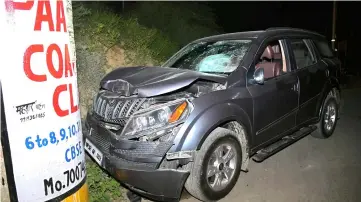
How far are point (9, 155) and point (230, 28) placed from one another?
49.5 feet

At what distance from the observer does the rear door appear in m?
4.73

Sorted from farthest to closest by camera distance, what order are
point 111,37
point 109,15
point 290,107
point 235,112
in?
1. point 109,15
2. point 111,37
3. point 290,107
4. point 235,112

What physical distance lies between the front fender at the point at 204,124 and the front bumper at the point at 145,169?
15 cm

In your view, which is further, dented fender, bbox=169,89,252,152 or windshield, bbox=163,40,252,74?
windshield, bbox=163,40,252,74

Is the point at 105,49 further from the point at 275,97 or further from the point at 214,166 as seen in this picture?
the point at 214,166

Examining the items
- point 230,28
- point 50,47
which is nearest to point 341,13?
point 230,28

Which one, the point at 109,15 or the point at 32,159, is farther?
the point at 109,15

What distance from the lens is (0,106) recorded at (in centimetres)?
187

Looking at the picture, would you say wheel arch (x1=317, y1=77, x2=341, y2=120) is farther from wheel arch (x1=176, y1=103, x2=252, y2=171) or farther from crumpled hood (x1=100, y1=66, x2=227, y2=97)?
crumpled hood (x1=100, y1=66, x2=227, y2=97)

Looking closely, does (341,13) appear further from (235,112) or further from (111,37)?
(235,112)

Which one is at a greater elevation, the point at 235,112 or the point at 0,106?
the point at 0,106

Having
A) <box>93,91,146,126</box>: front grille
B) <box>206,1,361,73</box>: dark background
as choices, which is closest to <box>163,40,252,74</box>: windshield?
<box>93,91,146,126</box>: front grille

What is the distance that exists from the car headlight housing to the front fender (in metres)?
0.14

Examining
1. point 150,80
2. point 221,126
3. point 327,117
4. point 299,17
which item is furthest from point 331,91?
point 299,17
